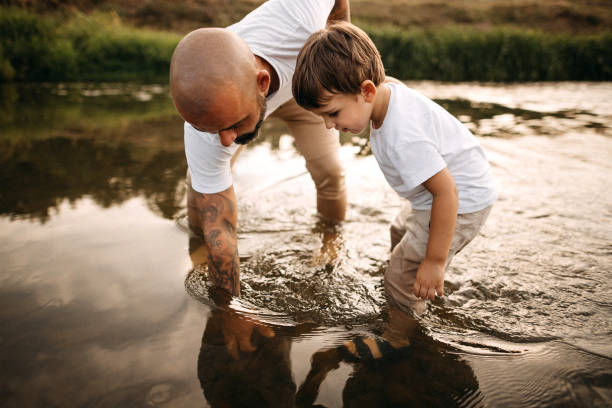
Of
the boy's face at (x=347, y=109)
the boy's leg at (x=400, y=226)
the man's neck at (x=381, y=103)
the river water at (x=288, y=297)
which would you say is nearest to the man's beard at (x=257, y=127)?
the boy's face at (x=347, y=109)

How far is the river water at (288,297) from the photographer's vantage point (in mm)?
1385

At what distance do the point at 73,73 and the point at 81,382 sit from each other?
11.6 meters

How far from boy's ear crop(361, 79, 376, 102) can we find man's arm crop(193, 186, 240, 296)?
2.66 ft

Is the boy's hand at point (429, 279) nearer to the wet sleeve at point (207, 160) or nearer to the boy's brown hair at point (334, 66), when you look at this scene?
the boy's brown hair at point (334, 66)

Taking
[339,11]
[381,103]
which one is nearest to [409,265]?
[381,103]

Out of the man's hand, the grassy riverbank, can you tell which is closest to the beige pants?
the man's hand

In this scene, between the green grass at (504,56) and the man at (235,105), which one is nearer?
the man at (235,105)

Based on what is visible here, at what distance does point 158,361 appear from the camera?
1.50 meters

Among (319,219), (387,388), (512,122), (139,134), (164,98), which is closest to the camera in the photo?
(387,388)

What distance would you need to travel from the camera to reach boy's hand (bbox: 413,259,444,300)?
1.54 m

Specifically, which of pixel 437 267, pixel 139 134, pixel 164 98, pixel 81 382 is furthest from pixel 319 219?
pixel 164 98

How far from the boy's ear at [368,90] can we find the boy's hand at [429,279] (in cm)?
67

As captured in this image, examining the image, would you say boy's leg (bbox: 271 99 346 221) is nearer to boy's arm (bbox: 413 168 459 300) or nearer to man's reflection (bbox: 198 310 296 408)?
boy's arm (bbox: 413 168 459 300)

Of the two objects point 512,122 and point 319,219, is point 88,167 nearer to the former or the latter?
point 319,219
